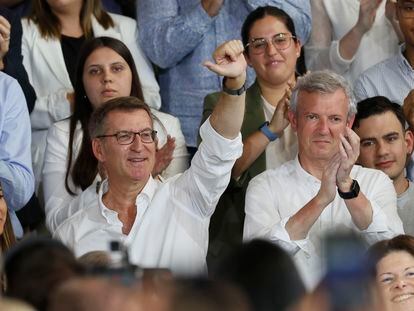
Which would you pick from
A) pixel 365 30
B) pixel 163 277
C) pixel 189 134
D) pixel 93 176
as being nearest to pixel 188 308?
pixel 163 277

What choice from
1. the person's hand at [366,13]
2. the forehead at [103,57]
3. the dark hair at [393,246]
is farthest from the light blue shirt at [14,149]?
the person's hand at [366,13]

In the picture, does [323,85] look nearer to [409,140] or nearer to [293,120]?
[293,120]

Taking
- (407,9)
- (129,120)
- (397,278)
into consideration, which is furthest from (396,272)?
(407,9)

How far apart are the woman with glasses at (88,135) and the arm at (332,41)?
93 cm

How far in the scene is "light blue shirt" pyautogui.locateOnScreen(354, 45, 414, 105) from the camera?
5574 mm

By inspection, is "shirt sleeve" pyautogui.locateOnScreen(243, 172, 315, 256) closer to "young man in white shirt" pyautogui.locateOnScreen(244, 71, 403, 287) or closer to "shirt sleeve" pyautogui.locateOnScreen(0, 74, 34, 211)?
"young man in white shirt" pyautogui.locateOnScreen(244, 71, 403, 287)

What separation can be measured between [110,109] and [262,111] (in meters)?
0.83

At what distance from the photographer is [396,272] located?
13.5 feet

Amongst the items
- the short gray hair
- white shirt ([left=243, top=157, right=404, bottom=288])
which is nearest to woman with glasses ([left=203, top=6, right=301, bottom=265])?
the short gray hair

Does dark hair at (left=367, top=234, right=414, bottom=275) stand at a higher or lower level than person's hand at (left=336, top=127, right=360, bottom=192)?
lower

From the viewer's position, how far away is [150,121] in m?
4.55

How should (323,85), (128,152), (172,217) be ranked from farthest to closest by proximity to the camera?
1. (323,85)
2. (128,152)
3. (172,217)

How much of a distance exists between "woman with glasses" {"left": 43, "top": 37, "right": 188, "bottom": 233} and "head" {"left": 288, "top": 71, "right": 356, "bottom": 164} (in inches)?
20.2

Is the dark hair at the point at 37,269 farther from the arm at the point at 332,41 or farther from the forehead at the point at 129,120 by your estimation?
the arm at the point at 332,41
